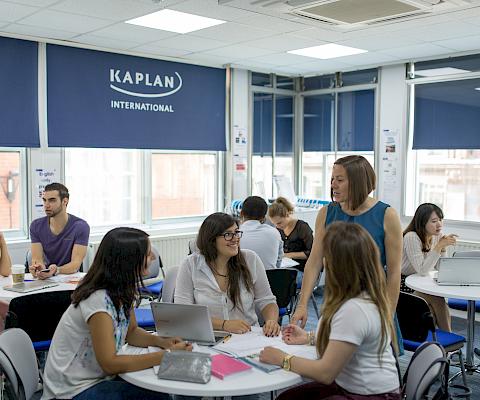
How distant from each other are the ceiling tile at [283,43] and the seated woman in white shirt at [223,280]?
3042 mm

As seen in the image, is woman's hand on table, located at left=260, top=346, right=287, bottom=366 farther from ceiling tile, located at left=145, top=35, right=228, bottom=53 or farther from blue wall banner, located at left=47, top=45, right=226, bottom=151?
blue wall banner, located at left=47, top=45, right=226, bottom=151

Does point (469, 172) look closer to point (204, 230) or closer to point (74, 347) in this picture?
point (204, 230)

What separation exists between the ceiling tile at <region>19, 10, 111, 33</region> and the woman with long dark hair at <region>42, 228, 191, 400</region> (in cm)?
302

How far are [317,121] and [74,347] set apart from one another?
6.37 metres

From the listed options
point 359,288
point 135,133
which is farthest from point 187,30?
point 359,288

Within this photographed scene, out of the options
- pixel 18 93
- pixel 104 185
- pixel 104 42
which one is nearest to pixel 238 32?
pixel 104 42

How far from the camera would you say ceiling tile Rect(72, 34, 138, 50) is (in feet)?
18.7

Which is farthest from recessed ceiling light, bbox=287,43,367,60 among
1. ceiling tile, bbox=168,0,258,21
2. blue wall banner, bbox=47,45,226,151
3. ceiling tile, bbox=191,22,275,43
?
ceiling tile, bbox=168,0,258,21

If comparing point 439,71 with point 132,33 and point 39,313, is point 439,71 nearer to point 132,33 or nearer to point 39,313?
point 132,33

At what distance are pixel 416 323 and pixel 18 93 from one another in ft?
14.1

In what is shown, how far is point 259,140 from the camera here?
26.3ft

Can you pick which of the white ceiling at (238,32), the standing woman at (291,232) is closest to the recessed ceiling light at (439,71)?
the white ceiling at (238,32)

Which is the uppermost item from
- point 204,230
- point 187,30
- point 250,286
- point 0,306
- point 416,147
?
point 187,30

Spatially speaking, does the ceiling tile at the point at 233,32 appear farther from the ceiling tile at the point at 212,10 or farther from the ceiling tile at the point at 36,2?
the ceiling tile at the point at 36,2
